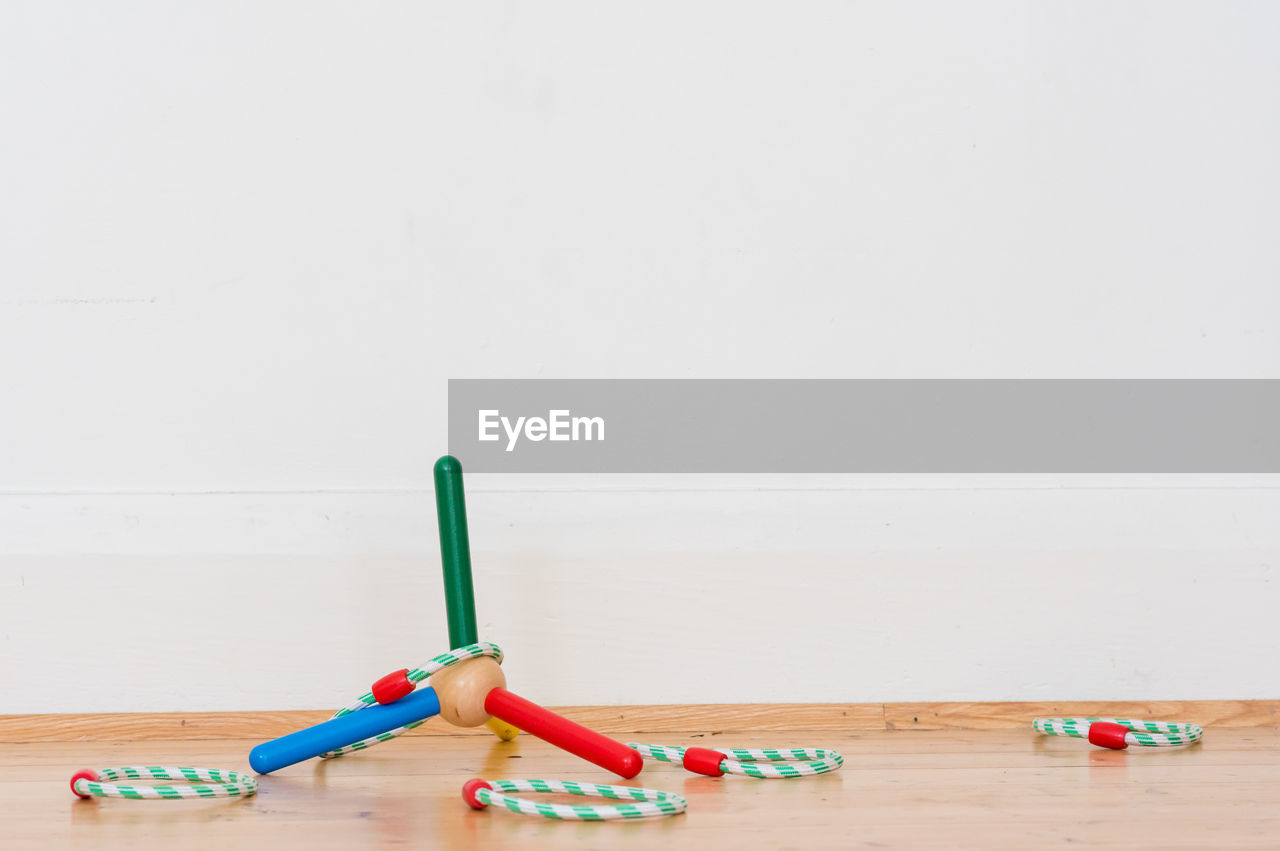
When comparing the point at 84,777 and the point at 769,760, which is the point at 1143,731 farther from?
the point at 84,777

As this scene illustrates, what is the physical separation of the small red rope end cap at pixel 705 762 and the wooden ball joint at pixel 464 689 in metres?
0.21

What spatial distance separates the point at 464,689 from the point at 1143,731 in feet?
2.65

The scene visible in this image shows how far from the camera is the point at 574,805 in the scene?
0.92 metres

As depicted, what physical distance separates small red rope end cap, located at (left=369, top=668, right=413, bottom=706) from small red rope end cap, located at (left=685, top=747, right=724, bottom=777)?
0.95 feet

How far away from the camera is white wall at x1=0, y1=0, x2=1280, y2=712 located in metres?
1.33

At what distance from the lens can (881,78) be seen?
4.66ft

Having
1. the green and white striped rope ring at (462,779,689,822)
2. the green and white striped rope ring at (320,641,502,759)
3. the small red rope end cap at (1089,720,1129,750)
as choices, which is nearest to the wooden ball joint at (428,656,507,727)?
the green and white striped rope ring at (320,641,502,759)

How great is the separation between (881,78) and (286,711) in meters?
1.15

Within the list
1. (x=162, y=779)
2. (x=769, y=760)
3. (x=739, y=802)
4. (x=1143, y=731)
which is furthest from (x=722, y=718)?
(x=162, y=779)

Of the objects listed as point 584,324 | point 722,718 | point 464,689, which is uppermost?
point 584,324

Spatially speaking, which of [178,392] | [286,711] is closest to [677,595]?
[286,711]

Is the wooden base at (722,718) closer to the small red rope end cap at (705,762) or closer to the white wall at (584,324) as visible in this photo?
the white wall at (584,324)

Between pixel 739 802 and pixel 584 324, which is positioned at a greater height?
pixel 584 324

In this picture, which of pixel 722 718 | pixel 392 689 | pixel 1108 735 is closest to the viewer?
pixel 392 689
